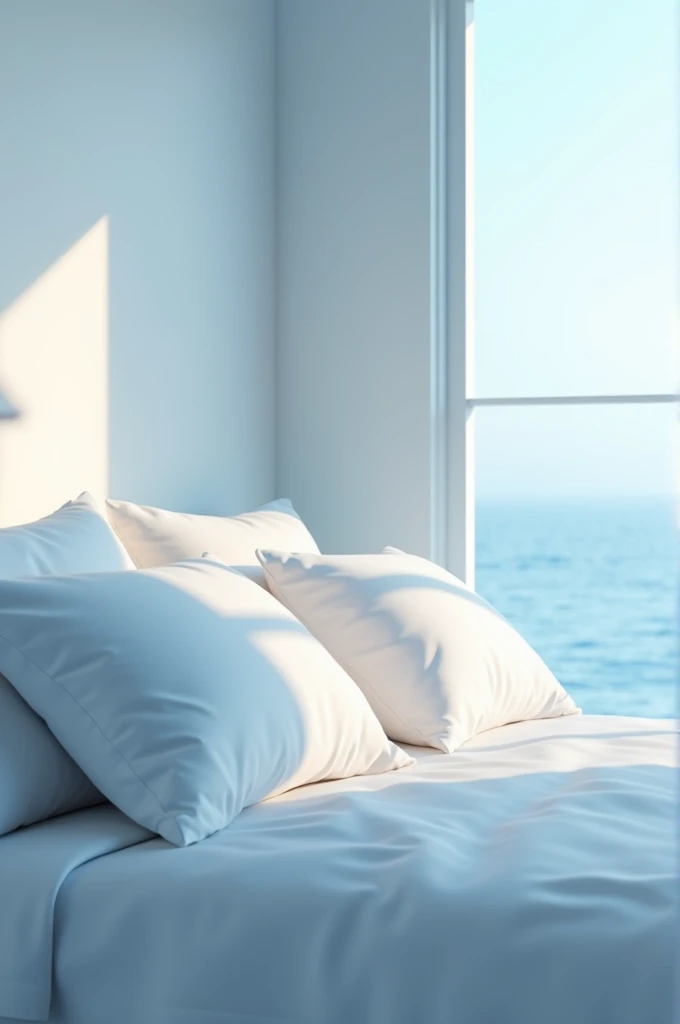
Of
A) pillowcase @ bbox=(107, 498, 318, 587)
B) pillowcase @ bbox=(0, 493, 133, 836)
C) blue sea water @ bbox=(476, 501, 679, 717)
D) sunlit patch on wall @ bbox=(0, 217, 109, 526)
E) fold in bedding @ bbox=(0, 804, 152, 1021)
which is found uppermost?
sunlit patch on wall @ bbox=(0, 217, 109, 526)

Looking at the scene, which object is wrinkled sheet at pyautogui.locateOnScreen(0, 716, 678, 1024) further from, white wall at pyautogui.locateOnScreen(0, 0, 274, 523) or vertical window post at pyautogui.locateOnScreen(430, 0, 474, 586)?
vertical window post at pyautogui.locateOnScreen(430, 0, 474, 586)

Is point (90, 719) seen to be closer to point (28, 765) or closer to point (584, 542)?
point (28, 765)

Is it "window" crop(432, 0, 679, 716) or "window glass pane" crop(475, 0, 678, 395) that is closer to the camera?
"window glass pane" crop(475, 0, 678, 395)

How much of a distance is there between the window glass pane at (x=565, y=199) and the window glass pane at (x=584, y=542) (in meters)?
1.76

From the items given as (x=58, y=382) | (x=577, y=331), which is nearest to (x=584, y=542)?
(x=577, y=331)

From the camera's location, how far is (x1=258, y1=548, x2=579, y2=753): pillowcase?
2.19 meters

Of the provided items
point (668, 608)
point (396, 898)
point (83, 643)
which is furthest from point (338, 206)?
point (668, 608)

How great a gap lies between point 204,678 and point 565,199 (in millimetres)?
11637

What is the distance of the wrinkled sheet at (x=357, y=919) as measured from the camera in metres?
Result: 1.21

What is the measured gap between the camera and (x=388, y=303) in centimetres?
346

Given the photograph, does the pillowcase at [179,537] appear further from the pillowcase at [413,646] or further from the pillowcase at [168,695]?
the pillowcase at [168,695]

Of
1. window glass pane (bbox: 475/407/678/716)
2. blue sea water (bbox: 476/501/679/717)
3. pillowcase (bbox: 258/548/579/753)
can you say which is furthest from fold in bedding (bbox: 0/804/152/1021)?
blue sea water (bbox: 476/501/679/717)

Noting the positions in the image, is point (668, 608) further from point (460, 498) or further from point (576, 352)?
point (460, 498)

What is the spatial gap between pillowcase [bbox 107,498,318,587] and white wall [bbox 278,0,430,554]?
86cm
